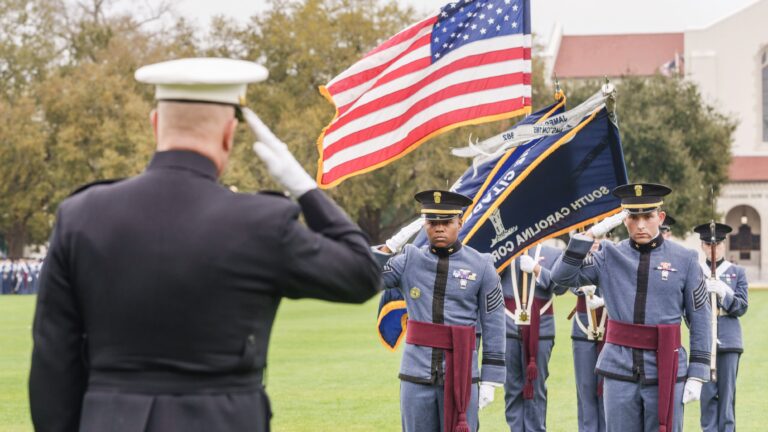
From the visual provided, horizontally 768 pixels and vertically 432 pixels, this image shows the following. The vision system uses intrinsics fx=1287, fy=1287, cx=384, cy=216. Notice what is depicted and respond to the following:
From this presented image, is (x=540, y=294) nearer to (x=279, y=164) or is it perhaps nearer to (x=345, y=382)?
(x=345, y=382)

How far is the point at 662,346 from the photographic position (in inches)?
332

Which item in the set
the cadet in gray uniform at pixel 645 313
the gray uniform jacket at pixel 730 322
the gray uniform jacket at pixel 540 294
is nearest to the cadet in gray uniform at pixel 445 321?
the cadet in gray uniform at pixel 645 313

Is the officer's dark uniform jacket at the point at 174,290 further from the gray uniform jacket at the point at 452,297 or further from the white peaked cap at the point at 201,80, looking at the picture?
the gray uniform jacket at the point at 452,297

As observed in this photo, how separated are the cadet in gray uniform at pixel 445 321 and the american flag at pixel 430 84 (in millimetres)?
1108

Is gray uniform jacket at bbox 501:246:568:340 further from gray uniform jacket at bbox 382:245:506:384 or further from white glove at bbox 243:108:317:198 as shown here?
white glove at bbox 243:108:317:198

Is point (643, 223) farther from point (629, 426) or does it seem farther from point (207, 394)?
point (207, 394)

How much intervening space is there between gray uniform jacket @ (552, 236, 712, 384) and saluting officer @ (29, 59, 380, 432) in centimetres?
494

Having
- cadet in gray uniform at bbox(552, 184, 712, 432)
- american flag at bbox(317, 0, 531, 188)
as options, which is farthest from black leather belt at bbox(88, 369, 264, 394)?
american flag at bbox(317, 0, 531, 188)

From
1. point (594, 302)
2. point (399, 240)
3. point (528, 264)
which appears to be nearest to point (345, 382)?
point (594, 302)

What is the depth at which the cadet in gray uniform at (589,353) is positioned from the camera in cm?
1213

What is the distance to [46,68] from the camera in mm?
57969

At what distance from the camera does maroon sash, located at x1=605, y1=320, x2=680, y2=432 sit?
8.36m

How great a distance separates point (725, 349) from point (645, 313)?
417 cm

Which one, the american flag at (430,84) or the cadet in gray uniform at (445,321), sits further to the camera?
the american flag at (430,84)
